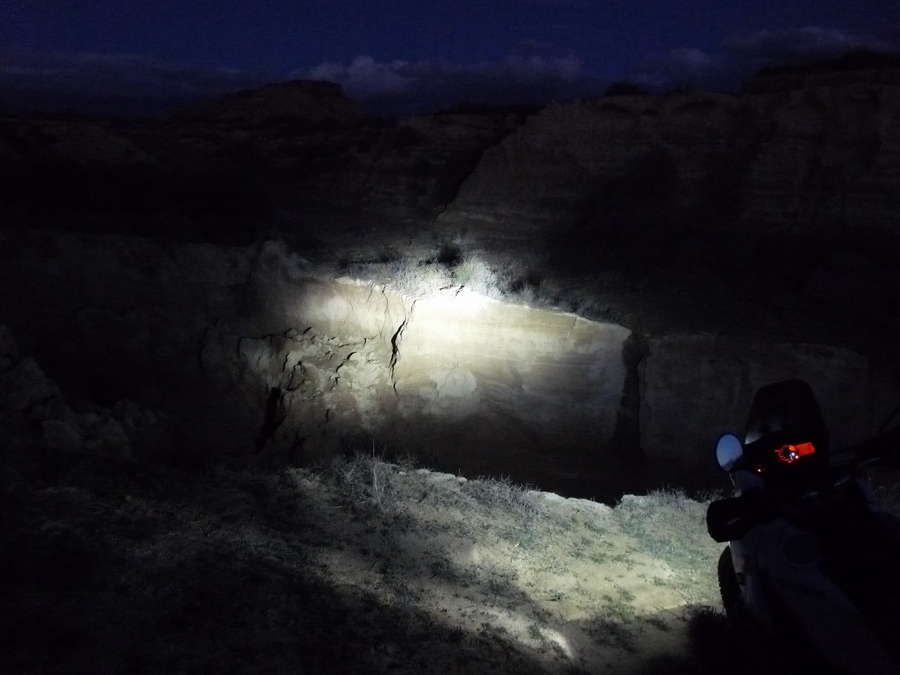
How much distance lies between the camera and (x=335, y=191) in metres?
15.6

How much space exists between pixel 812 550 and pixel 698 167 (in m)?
11.1

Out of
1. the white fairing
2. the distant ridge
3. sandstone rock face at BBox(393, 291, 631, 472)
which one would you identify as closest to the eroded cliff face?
sandstone rock face at BBox(393, 291, 631, 472)

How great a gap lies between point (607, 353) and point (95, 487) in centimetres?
657

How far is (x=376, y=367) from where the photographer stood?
10133 mm

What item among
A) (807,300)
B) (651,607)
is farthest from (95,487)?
(807,300)

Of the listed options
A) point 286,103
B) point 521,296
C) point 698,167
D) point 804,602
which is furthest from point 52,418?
point 286,103

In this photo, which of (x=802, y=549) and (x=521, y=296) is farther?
(x=521, y=296)

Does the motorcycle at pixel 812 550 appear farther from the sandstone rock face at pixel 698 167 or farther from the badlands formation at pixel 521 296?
the sandstone rock face at pixel 698 167

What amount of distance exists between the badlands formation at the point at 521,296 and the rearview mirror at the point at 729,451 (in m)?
5.00

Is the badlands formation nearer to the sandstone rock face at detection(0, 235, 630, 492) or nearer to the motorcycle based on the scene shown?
the sandstone rock face at detection(0, 235, 630, 492)

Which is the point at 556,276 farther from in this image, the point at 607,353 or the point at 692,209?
the point at 692,209

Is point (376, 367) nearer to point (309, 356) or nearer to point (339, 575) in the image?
point (309, 356)

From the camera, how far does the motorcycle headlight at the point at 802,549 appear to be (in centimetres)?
287

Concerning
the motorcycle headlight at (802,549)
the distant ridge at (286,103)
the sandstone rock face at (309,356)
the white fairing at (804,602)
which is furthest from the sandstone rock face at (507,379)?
the distant ridge at (286,103)
